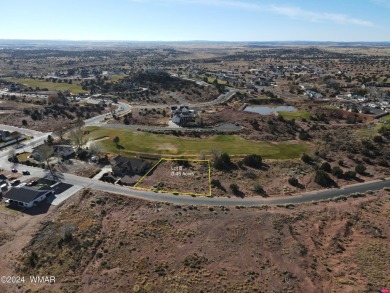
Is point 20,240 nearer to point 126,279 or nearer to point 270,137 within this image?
point 126,279

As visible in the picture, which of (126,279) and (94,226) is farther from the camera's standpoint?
(94,226)

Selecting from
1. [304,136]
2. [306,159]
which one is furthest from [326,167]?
[304,136]

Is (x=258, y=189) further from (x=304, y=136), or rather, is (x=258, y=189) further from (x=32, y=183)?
(x=32, y=183)

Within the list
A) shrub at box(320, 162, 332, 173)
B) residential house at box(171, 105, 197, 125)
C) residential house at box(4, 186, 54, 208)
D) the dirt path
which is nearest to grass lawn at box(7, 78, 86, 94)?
residential house at box(171, 105, 197, 125)

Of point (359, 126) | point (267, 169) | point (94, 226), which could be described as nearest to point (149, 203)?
point (94, 226)

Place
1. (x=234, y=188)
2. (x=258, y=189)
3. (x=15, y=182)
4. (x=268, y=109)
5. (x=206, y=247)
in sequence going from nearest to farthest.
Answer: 1. (x=206, y=247)
2. (x=234, y=188)
3. (x=258, y=189)
4. (x=15, y=182)
5. (x=268, y=109)

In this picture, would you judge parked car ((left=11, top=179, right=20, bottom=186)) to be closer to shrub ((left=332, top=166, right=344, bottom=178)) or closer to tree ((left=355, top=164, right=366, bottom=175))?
shrub ((left=332, top=166, right=344, bottom=178))
